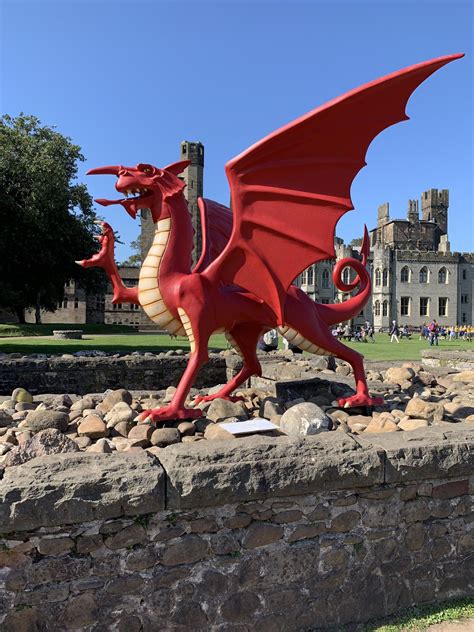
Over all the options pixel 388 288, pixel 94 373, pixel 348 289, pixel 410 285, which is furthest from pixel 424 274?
pixel 348 289

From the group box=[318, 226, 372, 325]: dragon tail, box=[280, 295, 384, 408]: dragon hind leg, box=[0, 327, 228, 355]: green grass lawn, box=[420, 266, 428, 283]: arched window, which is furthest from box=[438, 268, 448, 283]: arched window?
box=[280, 295, 384, 408]: dragon hind leg

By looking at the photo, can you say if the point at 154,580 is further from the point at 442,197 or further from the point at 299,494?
the point at 442,197

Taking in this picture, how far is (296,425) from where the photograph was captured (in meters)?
3.61

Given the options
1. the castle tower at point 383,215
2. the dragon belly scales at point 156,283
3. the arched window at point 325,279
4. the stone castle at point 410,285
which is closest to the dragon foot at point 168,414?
the dragon belly scales at point 156,283

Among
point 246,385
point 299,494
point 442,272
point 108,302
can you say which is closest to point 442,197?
point 442,272

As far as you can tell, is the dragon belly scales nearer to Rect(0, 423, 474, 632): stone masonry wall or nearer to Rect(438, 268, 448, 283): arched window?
Rect(0, 423, 474, 632): stone masonry wall

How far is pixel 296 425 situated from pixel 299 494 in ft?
3.11

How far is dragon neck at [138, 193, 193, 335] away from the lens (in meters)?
4.06

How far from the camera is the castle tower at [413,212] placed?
184 feet

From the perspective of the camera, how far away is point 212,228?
15.7ft

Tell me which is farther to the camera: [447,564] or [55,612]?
[447,564]

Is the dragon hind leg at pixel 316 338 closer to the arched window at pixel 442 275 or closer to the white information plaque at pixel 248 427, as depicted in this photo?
the white information plaque at pixel 248 427

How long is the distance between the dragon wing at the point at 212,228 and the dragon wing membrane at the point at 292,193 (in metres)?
0.39

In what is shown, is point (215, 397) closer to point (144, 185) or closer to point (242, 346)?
point (242, 346)
